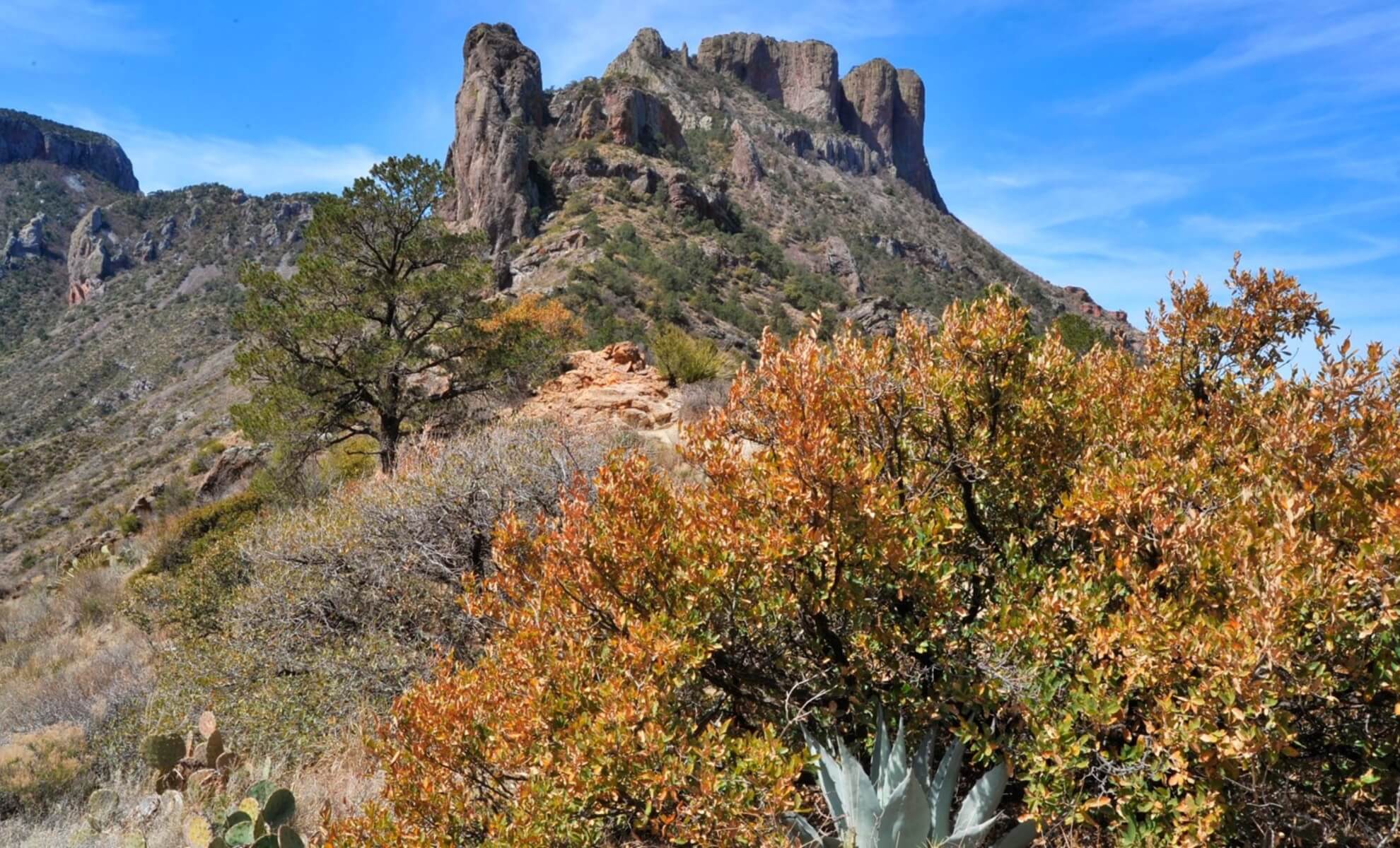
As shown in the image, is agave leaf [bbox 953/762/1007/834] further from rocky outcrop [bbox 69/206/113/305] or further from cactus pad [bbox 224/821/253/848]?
rocky outcrop [bbox 69/206/113/305]

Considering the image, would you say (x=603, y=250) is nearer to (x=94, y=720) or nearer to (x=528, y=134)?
(x=528, y=134)

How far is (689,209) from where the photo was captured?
162ft

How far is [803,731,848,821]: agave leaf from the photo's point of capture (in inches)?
115

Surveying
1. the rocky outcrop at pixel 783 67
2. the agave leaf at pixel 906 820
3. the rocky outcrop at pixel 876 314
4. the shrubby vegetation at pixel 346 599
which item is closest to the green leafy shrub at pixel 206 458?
the shrubby vegetation at pixel 346 599

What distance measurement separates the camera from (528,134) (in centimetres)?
5159

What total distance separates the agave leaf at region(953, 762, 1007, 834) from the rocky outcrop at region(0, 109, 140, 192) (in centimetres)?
15105

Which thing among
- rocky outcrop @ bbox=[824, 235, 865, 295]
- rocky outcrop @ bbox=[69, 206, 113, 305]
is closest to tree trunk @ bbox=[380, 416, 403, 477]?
rocky outcrop @ bbox=[824, 235, 865, 295]

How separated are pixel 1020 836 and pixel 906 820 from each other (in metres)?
0.42

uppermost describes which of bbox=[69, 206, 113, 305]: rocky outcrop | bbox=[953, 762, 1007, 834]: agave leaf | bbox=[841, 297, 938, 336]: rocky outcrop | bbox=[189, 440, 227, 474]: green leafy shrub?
bbox=[69, 206, 113, 305]: rocky outcrop

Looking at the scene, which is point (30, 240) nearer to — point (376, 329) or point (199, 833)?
point (376, 329)

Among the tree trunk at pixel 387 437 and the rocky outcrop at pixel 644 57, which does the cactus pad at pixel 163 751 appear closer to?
the tree trunk at pixel 387 437

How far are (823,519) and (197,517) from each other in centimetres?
1361

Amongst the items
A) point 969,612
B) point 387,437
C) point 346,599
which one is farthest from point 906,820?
point 387,437

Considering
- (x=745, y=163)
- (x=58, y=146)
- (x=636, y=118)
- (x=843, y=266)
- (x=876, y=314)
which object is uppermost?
(x=58, y=146)
